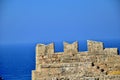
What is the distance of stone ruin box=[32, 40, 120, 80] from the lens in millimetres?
18641

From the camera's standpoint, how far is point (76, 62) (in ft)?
67.0

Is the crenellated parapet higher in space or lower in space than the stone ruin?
higher

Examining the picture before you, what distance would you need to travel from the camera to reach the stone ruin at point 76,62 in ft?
61.2

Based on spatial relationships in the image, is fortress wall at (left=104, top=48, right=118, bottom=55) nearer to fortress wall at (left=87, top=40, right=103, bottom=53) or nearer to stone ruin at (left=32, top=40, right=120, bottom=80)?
stone ruin at (left=32, top=40, right=120, bottom=80)

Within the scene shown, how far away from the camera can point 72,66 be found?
62.2 ft

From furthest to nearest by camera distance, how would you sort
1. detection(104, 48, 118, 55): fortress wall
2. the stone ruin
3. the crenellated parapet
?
detection(104, 48, 118, 55): fortress wall → the crenellated parapet → the stone ruin

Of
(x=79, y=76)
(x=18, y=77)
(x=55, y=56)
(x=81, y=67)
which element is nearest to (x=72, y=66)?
(x=81, y=67)

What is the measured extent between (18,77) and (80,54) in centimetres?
3446

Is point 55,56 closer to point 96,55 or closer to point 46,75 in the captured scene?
point 96,55

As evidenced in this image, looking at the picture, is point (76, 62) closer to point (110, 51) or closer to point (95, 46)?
point (95, 46)

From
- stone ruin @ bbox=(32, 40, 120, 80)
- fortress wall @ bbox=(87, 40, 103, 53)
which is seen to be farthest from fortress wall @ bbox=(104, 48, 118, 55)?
fortress wall @ bbox=(87, 40, 103, 53)

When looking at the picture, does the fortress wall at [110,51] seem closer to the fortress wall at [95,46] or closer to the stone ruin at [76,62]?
the stone ruin at [76,62]

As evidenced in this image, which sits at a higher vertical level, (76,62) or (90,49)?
(90,49)

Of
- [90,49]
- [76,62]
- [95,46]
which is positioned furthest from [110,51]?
[76,62]
